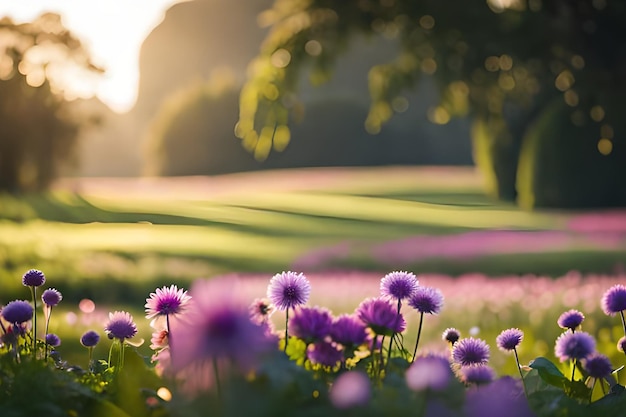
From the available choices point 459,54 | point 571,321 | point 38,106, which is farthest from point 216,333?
point 38,106

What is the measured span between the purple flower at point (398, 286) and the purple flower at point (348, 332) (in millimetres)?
90

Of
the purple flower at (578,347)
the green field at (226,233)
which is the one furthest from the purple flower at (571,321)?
the green field at (226,233)

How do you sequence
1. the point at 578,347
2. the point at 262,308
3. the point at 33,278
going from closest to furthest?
the point at 578,347 < the point at 262,308 < the point at 33,278

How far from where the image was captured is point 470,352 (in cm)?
150

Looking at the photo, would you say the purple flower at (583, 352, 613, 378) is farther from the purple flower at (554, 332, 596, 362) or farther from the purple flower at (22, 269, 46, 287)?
the purple flower at (22, 269, 46, 287)

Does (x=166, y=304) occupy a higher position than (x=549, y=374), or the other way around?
(x=166, y=304)

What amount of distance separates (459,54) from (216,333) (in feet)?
33.3

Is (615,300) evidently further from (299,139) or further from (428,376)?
(299,139)

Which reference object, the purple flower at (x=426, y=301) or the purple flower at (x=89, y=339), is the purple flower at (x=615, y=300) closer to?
the purple flower at (x=426, y=301)

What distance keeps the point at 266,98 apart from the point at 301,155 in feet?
92.5

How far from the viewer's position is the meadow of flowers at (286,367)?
3.51 feet

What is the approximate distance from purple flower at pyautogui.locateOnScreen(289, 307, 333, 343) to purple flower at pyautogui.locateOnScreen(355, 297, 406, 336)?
0.06 metres

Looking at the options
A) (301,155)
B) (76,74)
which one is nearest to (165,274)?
(76,74)

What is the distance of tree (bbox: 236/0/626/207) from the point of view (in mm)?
10391
